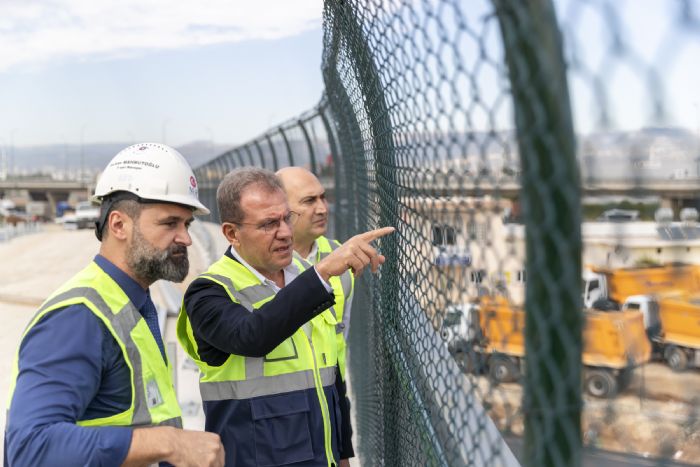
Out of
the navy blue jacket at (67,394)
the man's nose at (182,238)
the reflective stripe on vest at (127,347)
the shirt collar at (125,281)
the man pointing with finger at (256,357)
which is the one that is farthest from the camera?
the man pointing with finger at (256,357)

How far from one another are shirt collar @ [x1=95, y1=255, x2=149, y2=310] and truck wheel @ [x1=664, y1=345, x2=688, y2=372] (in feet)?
5.99

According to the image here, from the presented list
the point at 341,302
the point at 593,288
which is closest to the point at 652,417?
the point at 593,288

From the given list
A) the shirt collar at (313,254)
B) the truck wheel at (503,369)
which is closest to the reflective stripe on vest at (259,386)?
the shirt collar at (313,254)

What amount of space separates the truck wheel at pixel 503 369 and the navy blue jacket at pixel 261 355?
1129mm

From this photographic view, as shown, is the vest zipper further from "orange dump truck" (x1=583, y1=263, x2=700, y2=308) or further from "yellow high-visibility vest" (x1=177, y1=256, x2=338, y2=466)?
"orange dump truck" (x1=583, y1=263, x2=700, y2=308)

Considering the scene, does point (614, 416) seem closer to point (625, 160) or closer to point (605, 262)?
point (605, 262)

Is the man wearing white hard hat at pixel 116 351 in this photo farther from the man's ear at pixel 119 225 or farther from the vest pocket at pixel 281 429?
the vest pocket at pixel 281 429

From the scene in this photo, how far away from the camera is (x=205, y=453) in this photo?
214cm

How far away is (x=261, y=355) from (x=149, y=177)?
0.68 meters

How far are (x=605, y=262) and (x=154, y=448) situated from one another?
57.1 inches

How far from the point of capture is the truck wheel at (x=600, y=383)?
1056mm

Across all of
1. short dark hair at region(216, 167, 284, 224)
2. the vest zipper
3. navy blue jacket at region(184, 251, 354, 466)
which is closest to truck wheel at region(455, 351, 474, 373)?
Answer: navy blue jacket at region(184, 251, 354, 466)

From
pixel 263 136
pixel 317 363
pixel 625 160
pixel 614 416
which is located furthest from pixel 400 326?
pixel 263 136

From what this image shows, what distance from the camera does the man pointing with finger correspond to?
2822 mm
